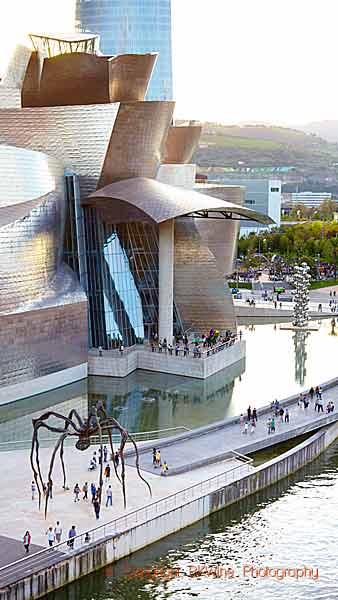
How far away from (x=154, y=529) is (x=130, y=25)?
78.9m

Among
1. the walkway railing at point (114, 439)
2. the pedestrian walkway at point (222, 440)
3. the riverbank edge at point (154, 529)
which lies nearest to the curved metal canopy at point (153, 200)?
the pedestrian walkway at point (222, 440)

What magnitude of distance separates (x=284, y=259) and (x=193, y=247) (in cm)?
4321

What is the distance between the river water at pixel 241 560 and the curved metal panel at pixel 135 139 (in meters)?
21.5

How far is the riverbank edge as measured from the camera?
66.8 feet

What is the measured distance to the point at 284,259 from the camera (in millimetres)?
89250

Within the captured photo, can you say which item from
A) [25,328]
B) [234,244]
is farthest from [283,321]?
[25,328]

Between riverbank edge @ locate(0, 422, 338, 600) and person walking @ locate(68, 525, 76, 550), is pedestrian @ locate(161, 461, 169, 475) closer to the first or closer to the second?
riverbank edge @ locate(0, 422, 338, 600)

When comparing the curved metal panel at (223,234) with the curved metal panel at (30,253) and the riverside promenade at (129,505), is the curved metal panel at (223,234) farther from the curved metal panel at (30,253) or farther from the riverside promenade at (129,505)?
the riverside promenade at (129,505)

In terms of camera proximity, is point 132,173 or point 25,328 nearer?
point 25,328

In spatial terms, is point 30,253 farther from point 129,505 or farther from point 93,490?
point 129,505

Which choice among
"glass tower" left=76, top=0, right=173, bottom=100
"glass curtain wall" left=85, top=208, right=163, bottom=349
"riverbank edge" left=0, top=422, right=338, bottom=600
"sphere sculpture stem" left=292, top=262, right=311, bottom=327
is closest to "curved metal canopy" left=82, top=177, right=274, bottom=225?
"glass curtain wall" left=85, top=208, right=163, bottom=349

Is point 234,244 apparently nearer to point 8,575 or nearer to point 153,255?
point 153,255

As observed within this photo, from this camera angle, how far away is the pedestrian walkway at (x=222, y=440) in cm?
2828

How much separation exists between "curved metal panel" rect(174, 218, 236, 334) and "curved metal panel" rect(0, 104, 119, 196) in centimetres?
587
